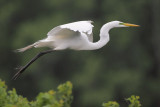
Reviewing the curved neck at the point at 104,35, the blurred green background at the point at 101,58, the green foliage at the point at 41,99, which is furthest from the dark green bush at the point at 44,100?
the blurred green background at the point at 101,58

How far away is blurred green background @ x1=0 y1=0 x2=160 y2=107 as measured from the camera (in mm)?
13703

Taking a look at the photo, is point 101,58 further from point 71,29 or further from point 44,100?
point 44,100

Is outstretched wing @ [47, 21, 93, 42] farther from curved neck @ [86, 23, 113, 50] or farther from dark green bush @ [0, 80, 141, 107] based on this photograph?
dark green bush @ [0, 80, 141, 107]

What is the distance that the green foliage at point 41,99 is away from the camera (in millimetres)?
3521

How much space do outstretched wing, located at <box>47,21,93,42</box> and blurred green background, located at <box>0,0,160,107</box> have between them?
7.78 metres

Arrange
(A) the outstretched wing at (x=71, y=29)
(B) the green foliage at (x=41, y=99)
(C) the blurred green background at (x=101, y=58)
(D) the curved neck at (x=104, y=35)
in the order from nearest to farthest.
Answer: (B) the green foliage at (x=41, y=99), (A) the outstretched wing at (x=71, y=29), (D) the curved neck at (x=104, y=35), (C) the blurred green background at (x=101, y=58)

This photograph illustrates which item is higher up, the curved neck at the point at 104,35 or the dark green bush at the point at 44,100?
the curved neck at the point at 104,35

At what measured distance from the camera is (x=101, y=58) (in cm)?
1435

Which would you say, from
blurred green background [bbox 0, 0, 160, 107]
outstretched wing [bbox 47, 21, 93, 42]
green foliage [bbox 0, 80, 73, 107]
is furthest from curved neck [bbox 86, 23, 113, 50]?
blurred green background [bbox 0, 0, 160, 107]

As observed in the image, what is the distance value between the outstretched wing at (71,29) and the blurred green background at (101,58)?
306 inches

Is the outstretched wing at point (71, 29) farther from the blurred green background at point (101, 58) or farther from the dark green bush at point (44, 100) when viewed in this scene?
the blurred green background at point (101, 58)

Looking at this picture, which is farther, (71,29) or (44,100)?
(71,29)

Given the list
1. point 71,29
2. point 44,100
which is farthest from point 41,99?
point 71,29

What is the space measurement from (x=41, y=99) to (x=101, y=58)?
10.8 m
